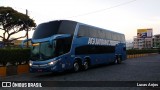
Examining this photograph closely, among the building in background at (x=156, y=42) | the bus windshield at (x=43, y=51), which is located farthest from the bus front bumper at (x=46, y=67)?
the building in background at (x=156, y=42)

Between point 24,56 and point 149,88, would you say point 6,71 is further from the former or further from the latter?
point 149,88

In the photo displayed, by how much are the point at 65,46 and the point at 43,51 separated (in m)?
1.66

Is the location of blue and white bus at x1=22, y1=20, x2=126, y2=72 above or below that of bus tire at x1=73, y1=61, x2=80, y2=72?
above

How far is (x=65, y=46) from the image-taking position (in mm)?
16609

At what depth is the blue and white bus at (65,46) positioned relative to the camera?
15.5 meters

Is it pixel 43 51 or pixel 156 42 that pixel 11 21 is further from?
pixel 156 42

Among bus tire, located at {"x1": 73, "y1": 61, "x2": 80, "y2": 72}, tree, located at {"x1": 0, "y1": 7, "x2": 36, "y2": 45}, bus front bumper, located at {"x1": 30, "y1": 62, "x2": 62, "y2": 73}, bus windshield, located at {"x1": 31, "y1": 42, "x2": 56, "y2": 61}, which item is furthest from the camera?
tree, located at {"x1": 0, "y1": 7, "x2": 36, "y2": 45}

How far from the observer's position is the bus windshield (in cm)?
1542

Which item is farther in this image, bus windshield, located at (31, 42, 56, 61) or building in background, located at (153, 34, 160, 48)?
building in background, located at (153, 34, 160, 48)

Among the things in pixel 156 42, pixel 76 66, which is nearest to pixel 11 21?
pixel 76 66

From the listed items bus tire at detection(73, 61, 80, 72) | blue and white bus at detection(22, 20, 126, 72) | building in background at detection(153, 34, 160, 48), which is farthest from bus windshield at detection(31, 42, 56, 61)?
building in background at detection(153, 34, 160, 48)

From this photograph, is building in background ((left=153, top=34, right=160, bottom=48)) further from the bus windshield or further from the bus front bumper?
the bus windshield

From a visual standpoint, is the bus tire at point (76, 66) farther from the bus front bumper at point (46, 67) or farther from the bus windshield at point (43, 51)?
the bus windshield at point (43, 51)

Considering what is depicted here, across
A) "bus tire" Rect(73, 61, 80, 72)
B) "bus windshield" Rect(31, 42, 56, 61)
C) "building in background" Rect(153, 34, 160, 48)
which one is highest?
"building in background" Rect(153, 34, 160, 48)
